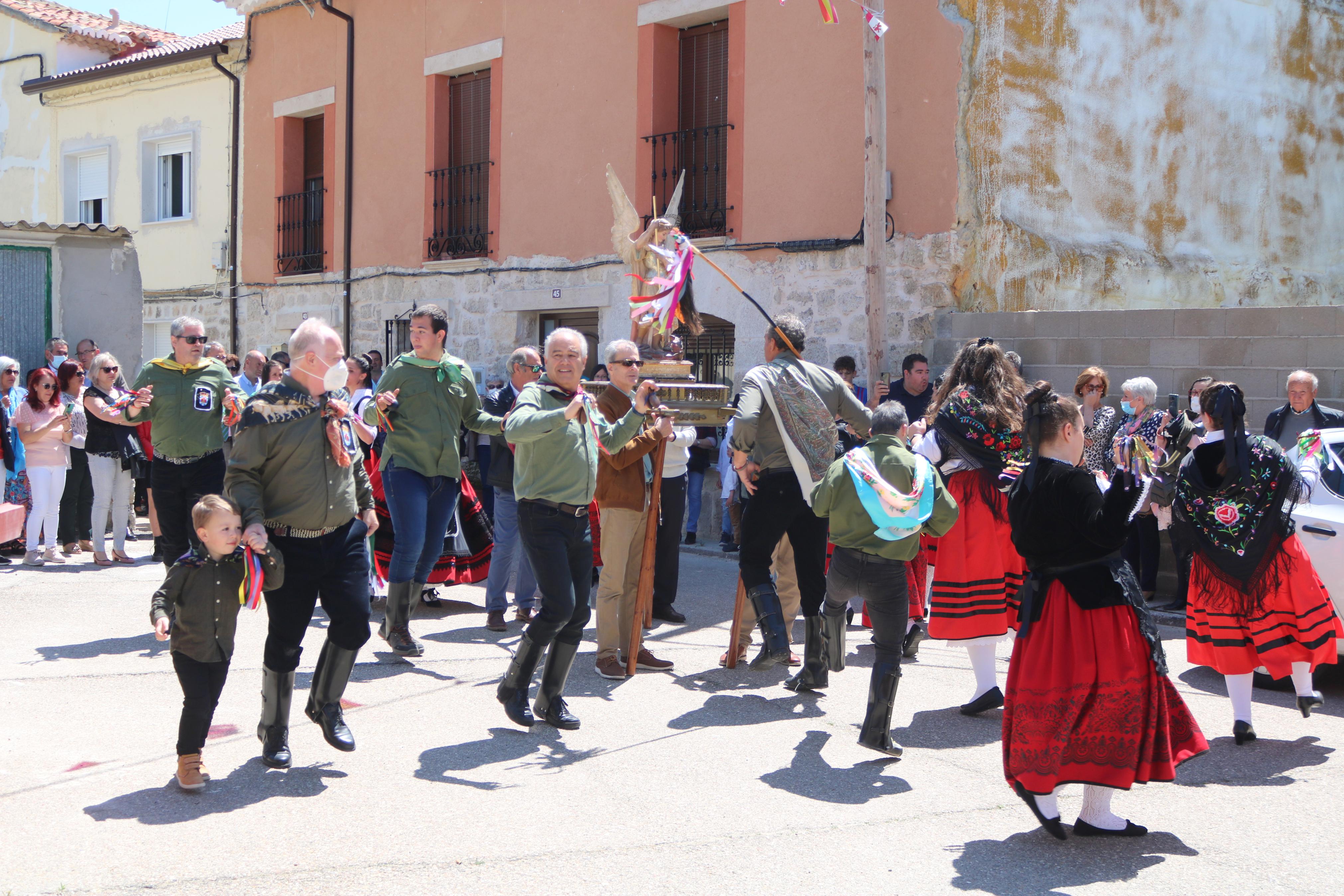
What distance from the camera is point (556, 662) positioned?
17.4ft

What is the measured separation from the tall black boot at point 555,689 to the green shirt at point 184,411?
9.42 feet

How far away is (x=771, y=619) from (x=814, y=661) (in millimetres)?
293

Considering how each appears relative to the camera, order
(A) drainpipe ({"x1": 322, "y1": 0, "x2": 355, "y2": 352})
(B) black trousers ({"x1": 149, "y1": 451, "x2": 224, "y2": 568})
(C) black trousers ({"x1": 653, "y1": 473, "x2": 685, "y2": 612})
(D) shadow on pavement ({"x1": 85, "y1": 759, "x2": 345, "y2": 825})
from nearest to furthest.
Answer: (D) shadow on pavement ({"x1": 85, "y1": 759, "x2": 345, "y2": 825}) → (B) black trousers ({"x1": 149, "y1": 451, "x2": 224, "y2": 568}) → (C) black trousers ({"x1": 653, "y1": 473, "x2": 685, "y2": 612}) → (A) drainpipe ({"x1": 322, "y1": 0, "x2": 355, "y2": 352})

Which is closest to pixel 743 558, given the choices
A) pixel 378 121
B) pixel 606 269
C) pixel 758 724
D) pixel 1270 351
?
pixel 758 724

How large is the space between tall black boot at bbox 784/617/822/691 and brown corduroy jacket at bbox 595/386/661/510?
44.0 inches

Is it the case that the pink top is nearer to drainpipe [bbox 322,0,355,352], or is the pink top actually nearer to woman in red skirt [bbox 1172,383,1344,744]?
drainpipe [bbox 322,0,355,352]

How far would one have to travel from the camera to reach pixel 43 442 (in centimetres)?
995

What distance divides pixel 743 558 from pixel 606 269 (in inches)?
311

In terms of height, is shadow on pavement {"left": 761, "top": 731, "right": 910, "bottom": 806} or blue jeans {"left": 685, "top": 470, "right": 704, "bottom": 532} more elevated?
blue jeans {"left": 685, "top": 470, "right": 704, "bottom": 532}

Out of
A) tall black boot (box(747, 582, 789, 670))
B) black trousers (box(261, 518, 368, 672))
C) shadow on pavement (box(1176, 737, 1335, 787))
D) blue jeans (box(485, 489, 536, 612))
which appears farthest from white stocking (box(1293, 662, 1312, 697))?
blue jeans (box(485, 489, 536, 612))

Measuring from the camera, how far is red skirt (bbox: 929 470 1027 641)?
574cm

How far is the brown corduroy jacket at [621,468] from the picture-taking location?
634cm

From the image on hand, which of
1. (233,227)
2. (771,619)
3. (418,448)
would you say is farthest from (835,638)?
(233,227)

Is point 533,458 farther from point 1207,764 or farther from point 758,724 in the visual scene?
point 1207,764
